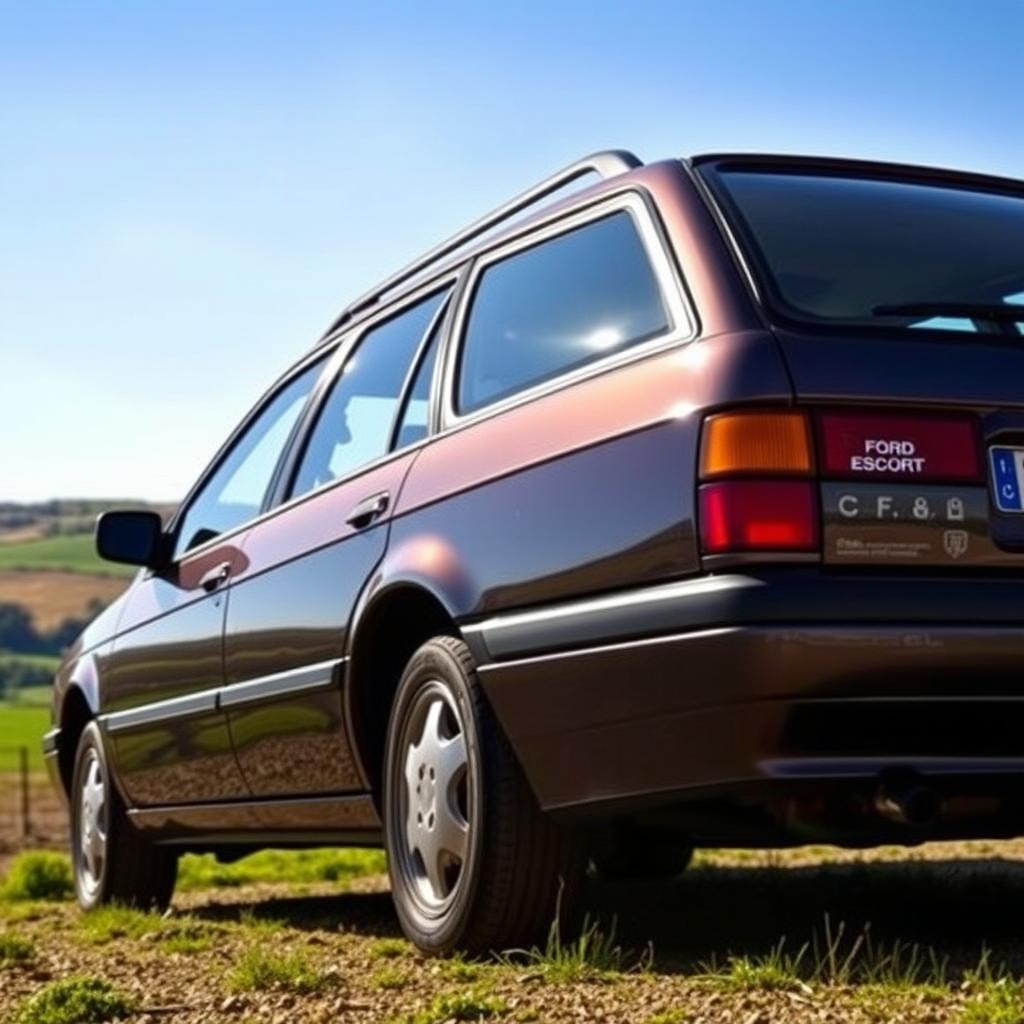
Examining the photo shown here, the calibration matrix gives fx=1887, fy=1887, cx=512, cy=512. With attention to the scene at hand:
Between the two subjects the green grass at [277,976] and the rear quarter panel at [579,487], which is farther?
the green grass at [277,976]

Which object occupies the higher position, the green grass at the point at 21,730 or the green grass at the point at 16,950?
the green grass at the point at 16,950

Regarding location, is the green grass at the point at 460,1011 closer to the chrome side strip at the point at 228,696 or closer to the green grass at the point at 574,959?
the green grass at the point at 574,959

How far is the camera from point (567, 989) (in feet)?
13.2

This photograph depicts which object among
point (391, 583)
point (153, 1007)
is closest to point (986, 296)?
point (391, 583)

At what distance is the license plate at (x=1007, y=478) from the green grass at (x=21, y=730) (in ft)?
216

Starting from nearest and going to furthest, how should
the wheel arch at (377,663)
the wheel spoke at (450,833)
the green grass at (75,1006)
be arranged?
the green grass at (75,1006) < the wheel spoke at (450,833) < the wheel arch at (377,663)

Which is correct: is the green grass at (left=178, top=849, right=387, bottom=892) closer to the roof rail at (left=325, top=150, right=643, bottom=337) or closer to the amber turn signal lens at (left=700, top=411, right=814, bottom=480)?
the roof rail at (left=325, top=150, right=643, bottom=337)

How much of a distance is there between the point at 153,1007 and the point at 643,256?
2.08 m

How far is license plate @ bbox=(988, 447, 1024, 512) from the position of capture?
150 inches

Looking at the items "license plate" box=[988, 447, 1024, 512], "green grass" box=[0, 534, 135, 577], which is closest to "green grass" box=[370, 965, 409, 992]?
"license plate" box=[988, 447, 1024, 512]

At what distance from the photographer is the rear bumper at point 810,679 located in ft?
12.1

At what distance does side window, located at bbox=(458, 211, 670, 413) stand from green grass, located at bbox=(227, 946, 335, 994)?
145 centimetres

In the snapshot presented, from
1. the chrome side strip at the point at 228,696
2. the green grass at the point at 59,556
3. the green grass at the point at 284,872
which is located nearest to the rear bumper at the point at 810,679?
the chrome side strip at the point at 228,696

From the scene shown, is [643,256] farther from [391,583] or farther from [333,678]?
[333,678]
